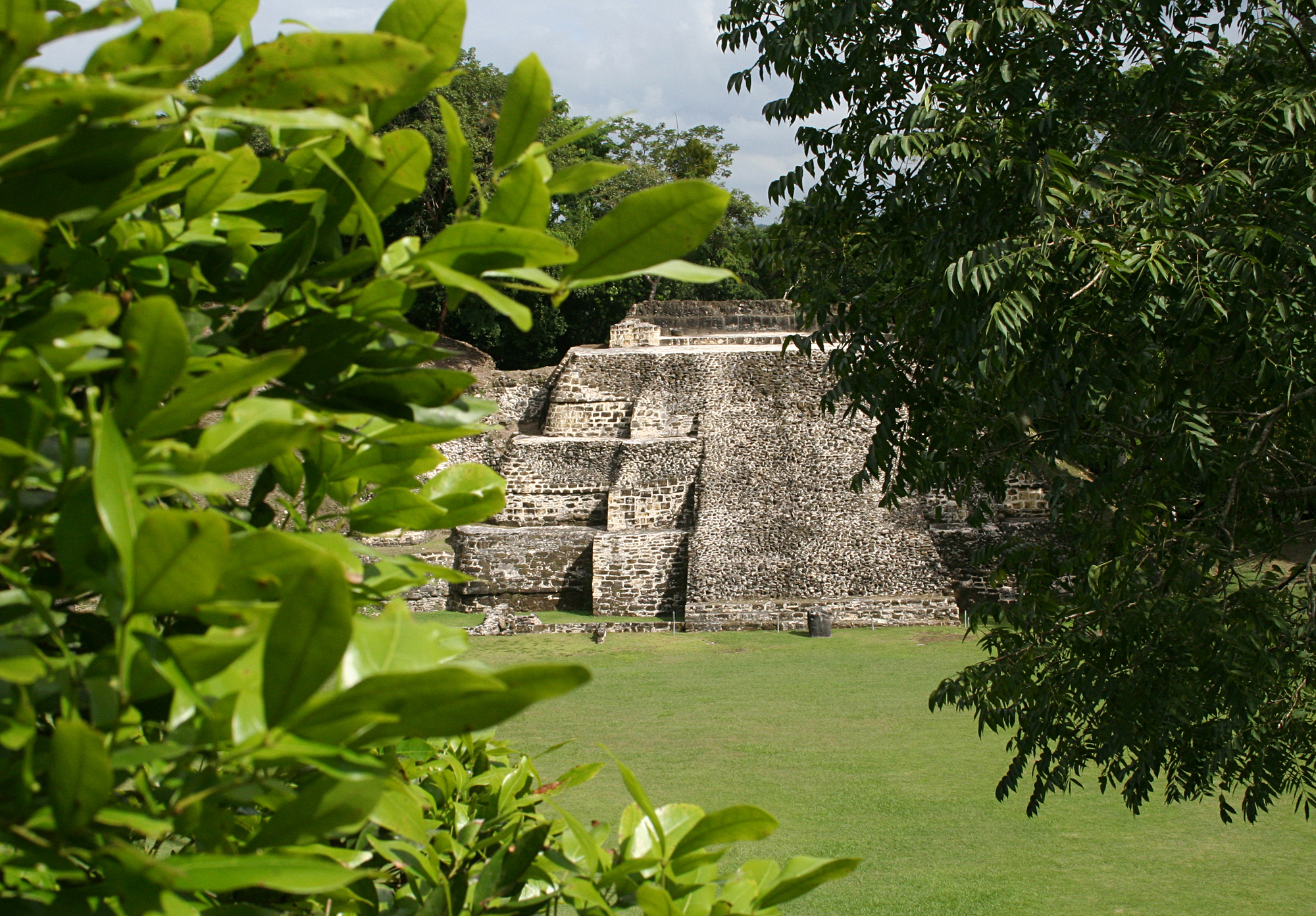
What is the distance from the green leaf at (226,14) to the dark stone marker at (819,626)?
9.14 m

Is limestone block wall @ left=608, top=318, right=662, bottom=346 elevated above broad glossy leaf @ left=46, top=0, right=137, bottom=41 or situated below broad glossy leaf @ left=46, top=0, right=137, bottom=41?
above

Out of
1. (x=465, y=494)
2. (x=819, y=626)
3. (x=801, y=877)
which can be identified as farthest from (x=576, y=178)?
(x=819, y=626)

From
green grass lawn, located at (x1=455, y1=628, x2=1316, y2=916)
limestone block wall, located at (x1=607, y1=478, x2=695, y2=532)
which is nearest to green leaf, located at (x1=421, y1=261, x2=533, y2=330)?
green grass lawn, located at (x1=455, y1=628, x2=1316, y2=916)

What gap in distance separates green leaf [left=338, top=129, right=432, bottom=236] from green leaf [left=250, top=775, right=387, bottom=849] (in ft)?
1.05

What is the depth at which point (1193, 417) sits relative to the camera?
221 cm

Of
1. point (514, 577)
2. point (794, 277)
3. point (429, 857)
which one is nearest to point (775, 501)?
point (514, 577)

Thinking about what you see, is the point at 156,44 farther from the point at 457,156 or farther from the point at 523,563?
the point at 523,563

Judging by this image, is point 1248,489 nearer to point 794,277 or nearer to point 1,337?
point 794,277

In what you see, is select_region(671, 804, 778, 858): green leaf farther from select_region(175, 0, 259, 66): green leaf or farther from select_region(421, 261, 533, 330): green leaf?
select_region(175, 0, 259, 66): green leaf

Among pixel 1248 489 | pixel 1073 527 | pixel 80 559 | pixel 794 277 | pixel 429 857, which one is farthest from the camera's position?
pixel 794 277

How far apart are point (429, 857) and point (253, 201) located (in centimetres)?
52

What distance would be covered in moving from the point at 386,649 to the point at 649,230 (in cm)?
26

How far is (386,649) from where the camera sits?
1.39ft

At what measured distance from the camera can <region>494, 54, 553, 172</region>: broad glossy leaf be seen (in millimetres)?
543
